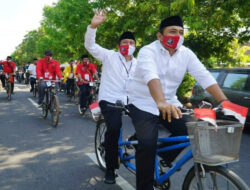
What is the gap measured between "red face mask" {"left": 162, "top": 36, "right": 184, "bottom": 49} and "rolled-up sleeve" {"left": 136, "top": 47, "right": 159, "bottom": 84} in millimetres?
159

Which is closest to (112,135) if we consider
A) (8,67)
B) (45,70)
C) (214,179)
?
(214,179)

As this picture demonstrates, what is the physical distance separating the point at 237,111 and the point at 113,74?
95.5 inches

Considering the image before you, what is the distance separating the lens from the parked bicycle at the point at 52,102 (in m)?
7.97

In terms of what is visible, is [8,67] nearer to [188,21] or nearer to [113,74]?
[188,21]

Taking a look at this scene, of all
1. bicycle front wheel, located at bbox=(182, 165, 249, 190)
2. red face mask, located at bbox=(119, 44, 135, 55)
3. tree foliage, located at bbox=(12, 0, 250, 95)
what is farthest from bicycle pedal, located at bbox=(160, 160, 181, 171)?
tree foliage, located at bbox=(12, 0, 250, 95)

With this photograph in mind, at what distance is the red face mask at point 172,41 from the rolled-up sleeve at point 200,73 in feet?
0.80

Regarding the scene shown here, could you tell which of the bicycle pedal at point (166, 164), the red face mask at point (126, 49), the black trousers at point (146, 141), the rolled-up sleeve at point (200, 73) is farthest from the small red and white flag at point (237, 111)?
the red face mask at point (126, 49)

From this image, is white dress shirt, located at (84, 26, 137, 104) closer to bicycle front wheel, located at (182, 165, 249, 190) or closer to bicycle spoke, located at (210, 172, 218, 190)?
bicycle front wheel, located at (182, 165, 249, 190)

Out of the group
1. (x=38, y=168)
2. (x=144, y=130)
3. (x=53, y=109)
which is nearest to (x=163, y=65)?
(x=144, y=130)

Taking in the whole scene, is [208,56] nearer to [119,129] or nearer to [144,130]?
[119,129]

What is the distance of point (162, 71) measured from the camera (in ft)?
9.36

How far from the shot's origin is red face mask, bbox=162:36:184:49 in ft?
9.09

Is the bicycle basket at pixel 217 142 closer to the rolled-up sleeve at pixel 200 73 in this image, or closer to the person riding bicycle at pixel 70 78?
the rolled-up sleeve at pixel 200 73

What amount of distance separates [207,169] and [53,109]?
21.0 ft
